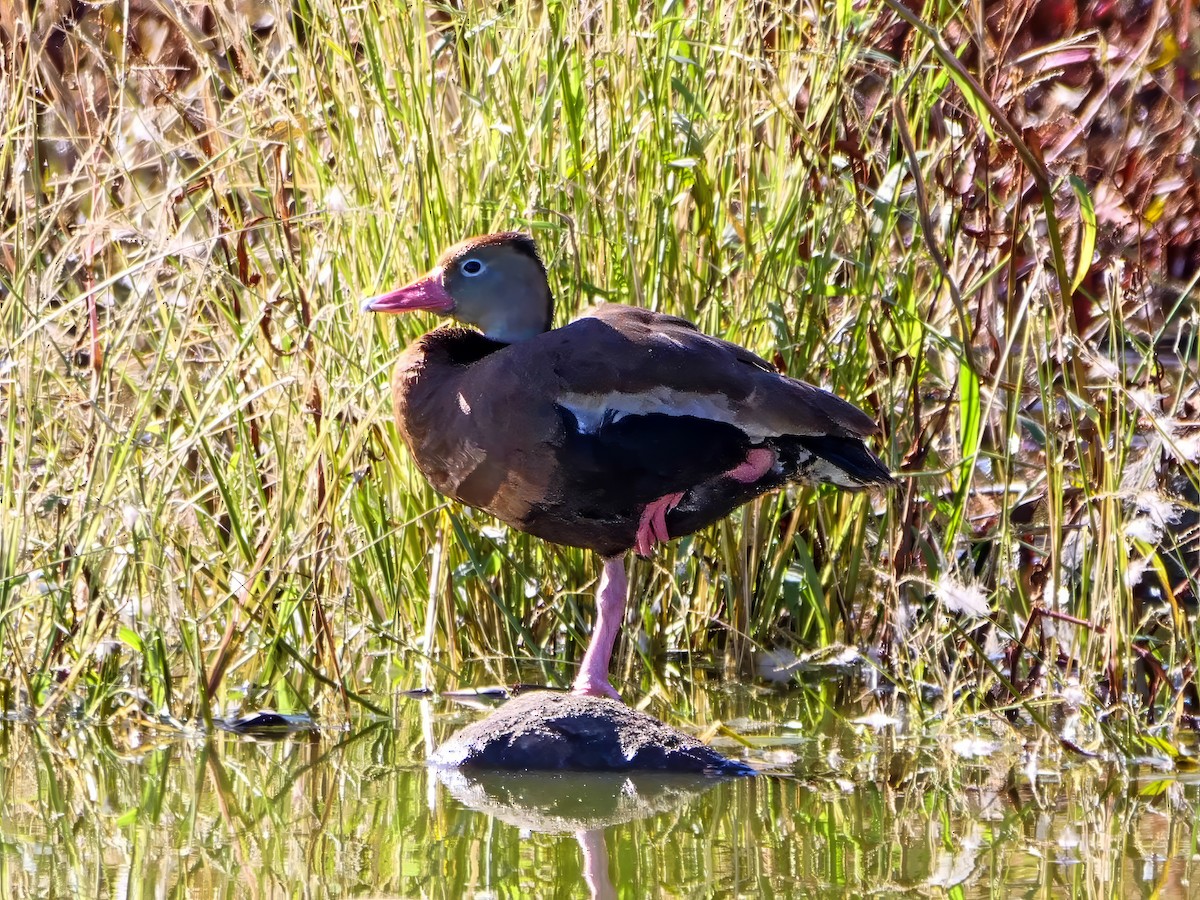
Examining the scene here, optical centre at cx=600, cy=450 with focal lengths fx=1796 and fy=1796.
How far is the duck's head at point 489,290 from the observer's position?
4.27 m

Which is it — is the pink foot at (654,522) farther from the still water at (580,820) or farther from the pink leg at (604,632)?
the still water at (580,820)

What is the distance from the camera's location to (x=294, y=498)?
4.13 metres

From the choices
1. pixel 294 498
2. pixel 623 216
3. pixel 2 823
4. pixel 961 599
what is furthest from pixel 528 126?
pixel 2 823

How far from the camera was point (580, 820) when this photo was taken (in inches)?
132

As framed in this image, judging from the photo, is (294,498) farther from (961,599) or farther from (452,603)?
(961,599)

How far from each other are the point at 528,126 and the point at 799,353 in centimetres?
93

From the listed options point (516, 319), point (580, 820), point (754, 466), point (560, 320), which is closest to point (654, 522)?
point (754, 466)

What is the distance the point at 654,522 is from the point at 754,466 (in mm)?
270

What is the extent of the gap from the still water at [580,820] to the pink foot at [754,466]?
1.88 ft

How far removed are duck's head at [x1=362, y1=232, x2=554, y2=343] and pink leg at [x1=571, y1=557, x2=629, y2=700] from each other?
62 cm

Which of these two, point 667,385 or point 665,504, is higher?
point 667,385

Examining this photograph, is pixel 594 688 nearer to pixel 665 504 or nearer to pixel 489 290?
pixel 665 504

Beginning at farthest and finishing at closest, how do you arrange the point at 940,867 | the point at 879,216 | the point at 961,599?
the point at 879,216
the point at 961,599
the point at 940,867

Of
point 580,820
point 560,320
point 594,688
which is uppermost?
point 560,320
